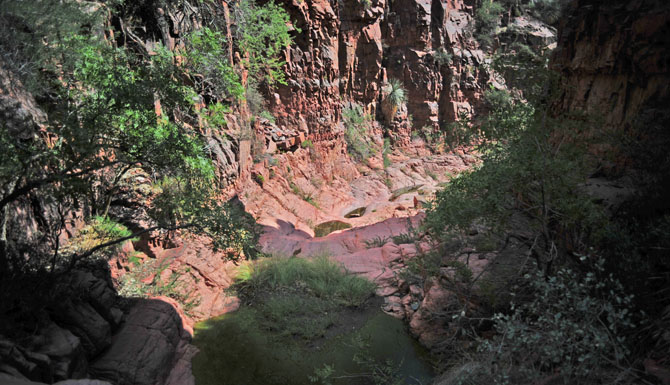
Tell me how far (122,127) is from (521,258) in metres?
6.97

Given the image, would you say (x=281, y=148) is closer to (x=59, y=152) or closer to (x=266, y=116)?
(x=266, y=116)

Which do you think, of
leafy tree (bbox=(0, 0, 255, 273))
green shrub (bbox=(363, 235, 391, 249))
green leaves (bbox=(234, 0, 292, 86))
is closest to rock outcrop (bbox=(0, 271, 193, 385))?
leafy tree (bbox=(0, 0, 255, 273))

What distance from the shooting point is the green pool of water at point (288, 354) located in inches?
246

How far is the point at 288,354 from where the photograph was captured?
6.94 metres

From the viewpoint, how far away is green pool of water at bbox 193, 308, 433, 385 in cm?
626

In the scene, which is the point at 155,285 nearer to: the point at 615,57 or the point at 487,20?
the point at 615,57

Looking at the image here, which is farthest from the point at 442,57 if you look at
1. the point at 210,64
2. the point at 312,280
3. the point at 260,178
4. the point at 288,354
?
the point at 288,354

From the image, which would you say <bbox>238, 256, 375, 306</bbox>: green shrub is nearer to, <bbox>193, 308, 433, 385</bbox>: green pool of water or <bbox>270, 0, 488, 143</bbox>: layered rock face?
<bbox>193, 308, 433, 385</bbox>: green pool of water

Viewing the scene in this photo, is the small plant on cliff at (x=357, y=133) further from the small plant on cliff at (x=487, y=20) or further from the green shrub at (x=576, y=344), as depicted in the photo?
the green shrub at (x=576, y=344)

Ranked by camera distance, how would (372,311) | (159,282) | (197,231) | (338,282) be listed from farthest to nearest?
(338,282)
(372,311)
(159,282)
(197,231)

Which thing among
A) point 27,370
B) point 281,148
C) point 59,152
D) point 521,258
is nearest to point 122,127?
Result: point 59,152

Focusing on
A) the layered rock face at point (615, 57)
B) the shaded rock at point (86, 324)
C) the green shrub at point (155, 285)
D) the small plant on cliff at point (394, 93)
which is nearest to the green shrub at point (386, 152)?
the small plant on cliff at point (394, 93)

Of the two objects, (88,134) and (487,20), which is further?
(487,20)

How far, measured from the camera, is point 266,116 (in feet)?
51.5
